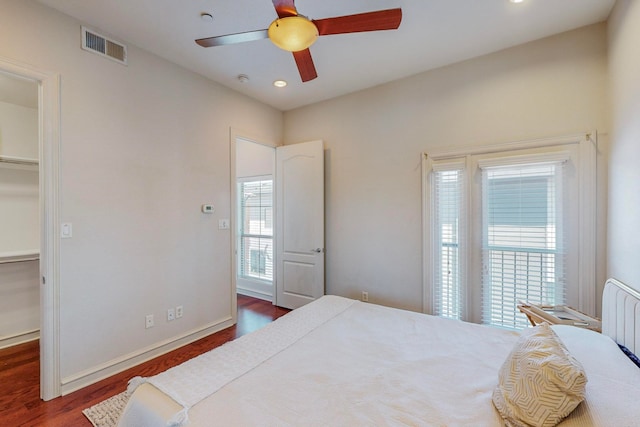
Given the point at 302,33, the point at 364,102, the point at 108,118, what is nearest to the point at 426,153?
the point at 364,102

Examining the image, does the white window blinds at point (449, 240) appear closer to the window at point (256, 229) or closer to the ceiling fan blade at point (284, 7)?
the ceiling fan blade at point (284, 7)

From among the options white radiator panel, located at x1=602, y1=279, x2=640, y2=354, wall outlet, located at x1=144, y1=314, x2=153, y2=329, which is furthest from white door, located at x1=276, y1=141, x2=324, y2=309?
white radiator panel, located at x1=602, y1=279, x2=640, y2=354

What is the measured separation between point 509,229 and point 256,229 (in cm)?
370

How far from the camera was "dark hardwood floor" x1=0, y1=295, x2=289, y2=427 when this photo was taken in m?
1.89

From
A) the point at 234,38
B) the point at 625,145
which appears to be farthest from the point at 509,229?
the point at 234,38

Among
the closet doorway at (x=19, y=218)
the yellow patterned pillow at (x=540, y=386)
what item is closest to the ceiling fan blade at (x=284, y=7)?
the yellow patterned pillow at (x=540, y=386)

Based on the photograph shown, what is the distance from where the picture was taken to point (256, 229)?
495cm

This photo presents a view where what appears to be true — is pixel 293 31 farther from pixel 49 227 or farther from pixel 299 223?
pixel 299 223

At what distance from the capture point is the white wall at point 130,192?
2.16 metres

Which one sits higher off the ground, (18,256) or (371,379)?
(18,256)

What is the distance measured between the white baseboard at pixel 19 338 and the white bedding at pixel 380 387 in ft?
9.72

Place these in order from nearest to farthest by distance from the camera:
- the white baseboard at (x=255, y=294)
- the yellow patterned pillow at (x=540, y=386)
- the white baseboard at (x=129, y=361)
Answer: the yellow patterned pillow at (x=540, y=386) → the white baseboard at (x=129, y=361) → the white baseboard at (x=255, y=294)

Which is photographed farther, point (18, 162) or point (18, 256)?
point (18, 162)

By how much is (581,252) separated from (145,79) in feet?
13.6
